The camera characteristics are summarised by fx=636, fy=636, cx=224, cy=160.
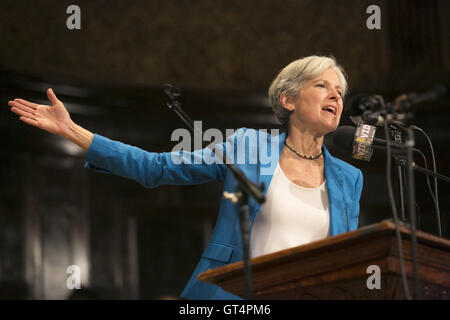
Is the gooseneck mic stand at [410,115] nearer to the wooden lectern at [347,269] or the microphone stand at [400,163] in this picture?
the wooden lectern at [347,269]

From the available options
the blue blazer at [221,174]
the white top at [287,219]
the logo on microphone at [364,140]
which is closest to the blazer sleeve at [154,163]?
the blue blazer at [221,174]

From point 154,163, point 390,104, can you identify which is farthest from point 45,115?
point 390,104

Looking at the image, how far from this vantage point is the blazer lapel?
2.36m

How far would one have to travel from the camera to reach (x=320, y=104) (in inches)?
100

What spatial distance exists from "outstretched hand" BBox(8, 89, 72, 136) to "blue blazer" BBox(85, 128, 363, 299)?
125 millimetres

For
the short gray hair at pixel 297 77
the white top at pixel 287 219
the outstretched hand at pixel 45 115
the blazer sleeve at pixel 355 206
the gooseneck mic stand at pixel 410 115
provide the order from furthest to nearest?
1. the short gray hair at pixel 297 77
2. the blazer sleeve at pixel 355 206
3. the white top at pixel 287 219
4. the outstretched hand at pixel 45 115
5. the gooseneck mic stand at pixel 410 115

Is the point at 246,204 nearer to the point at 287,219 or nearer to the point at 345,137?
the point at 287,219

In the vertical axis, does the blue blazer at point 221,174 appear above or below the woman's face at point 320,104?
below

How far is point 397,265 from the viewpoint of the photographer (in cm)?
176

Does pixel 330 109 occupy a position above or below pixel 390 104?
above

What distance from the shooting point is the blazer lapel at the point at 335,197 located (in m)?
2.36

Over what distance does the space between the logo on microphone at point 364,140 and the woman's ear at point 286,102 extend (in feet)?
1.99

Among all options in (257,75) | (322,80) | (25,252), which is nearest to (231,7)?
(257,75)

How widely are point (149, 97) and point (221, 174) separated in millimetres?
2994
